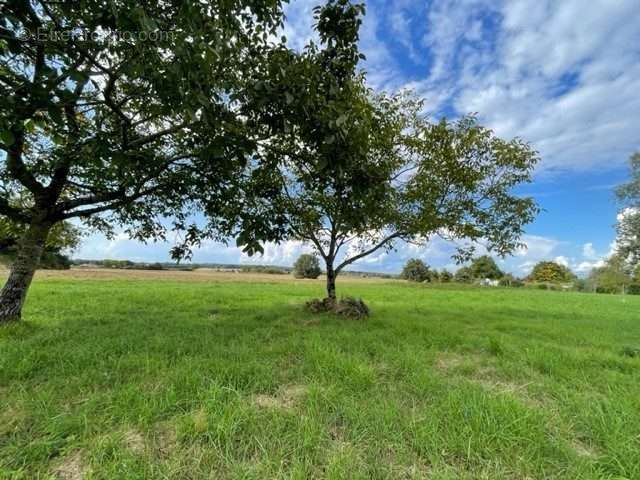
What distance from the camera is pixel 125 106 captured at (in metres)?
6.12

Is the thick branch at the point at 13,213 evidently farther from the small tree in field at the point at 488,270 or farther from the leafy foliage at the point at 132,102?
the small tree in field at the point at 488,270

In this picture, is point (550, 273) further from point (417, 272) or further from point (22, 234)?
point (22, 234)

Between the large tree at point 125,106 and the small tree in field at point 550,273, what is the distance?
75.8 m

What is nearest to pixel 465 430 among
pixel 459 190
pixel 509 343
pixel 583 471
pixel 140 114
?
pixel 583 471

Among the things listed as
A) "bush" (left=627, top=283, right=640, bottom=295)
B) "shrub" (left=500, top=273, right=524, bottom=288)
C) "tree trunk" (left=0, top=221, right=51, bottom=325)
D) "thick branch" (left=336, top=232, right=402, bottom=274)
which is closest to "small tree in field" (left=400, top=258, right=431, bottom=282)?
"shrub" (left=500, top=273, right=524, bottom=288)

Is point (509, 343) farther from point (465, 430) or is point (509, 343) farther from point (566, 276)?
point (566, 276)

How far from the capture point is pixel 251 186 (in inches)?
211

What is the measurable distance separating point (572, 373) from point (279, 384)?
3.97m

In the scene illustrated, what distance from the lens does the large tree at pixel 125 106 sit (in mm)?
2672

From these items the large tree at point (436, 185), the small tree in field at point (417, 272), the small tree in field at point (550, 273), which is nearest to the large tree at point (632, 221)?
the large tree at point (436, 185)

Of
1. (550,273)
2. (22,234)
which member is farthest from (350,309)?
(550,273)

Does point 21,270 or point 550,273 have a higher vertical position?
point 550,273

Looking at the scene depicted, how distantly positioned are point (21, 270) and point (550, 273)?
266 ft

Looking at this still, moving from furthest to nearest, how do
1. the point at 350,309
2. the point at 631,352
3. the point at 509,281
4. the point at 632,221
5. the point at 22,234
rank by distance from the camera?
the point at 509,281 → the point at 632,221 → the point at 350,309 → the point at 22,234 → the point at 631,352
